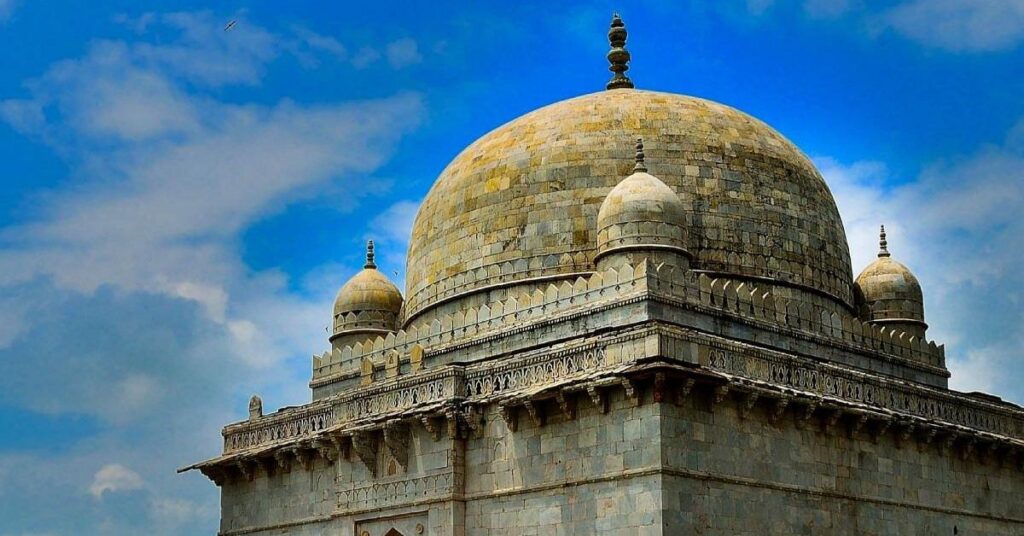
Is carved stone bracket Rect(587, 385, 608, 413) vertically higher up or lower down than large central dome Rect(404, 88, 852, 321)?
lower down

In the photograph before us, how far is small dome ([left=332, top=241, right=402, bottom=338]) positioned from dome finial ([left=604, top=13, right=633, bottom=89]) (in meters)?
6.53

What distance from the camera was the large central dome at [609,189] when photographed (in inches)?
965

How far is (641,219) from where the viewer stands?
22.1 m

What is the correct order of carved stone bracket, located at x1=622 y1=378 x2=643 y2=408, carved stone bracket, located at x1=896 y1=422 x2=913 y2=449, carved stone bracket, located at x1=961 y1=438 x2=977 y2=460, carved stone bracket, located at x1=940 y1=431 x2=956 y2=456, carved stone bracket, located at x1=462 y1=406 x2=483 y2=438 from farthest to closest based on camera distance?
carved stone bracket, located at x1=961 y1=438 x2=977 y2=460 < carved stone bracket, located at x1=940 y1=431 x2=956 y2=456 < carved stone bracket, located at x1=896 y1=422 x2=913 y2=449 < carved stone bracket, located at x1=462 y1=406 x2=483 y2=438 < carved stone bracket, located at x1=622 y1=378 x2=643 y2=408

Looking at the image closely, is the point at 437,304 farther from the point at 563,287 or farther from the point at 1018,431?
the point at 1018,431

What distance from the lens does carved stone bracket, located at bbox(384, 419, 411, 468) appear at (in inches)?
886

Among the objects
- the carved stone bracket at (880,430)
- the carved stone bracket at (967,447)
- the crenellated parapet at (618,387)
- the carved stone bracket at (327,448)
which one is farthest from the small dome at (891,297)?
the carved stone bracket at (327,448)

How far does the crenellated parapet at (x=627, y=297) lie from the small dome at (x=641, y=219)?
52 centimetres

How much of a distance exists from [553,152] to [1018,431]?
1033cm

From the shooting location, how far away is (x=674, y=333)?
19297 mm

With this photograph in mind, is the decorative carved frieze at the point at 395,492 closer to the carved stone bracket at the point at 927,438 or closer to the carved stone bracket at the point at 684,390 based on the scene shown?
the carved stone bracket at the point at 684,390

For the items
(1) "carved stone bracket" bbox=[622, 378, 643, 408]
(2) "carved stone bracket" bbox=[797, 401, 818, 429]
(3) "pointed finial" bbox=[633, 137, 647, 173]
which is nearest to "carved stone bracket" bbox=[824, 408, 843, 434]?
(2) "carved stone bracket" bbox=[797, 401, 818, 429]

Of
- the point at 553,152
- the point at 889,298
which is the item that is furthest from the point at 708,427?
the point at 889,298

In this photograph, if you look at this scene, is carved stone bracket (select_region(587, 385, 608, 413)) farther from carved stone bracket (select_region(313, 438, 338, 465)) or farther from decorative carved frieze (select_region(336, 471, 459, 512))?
carved stone bracket (select_region(313, 438, 338, 465))
